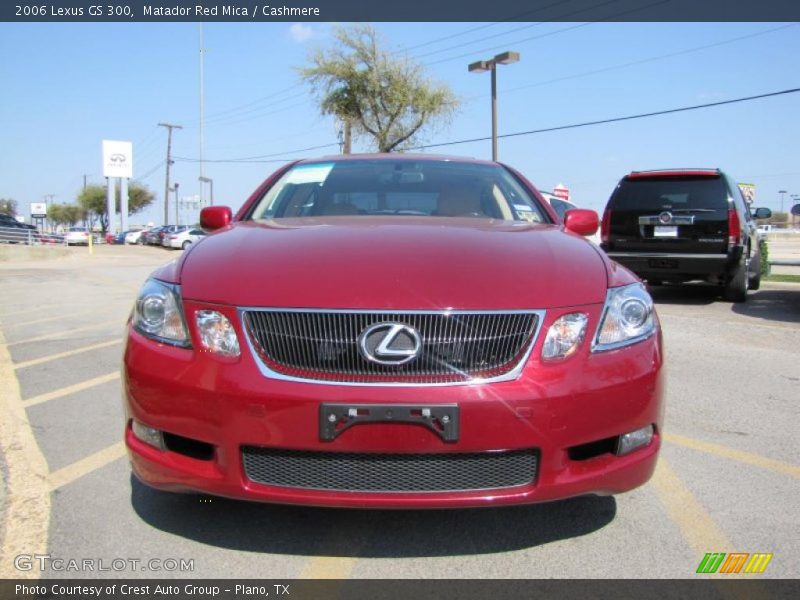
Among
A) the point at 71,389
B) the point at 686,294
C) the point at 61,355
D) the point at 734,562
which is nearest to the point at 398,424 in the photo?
the point at 734,562

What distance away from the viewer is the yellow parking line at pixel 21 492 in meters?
2.49

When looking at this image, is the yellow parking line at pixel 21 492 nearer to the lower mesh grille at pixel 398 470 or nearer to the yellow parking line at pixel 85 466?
the yellow parking line at pixel 85 466

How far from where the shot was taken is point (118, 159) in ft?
233

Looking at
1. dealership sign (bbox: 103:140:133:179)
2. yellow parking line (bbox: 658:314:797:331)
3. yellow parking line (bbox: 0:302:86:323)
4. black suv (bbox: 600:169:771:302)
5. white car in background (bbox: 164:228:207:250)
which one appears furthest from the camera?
dealership sign (bbox: 103:140:133:179)

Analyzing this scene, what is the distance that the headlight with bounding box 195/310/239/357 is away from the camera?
233 cm

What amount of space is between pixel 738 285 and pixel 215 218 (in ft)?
26.6

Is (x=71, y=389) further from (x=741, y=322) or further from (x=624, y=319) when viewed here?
(x=741, y=322)

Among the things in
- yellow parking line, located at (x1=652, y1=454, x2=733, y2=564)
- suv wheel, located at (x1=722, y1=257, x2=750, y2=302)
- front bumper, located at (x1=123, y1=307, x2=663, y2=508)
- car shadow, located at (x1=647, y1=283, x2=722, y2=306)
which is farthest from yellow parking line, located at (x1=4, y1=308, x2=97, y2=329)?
suv wheel, located at (x1=722, y1=257, x2=750, y2=302)

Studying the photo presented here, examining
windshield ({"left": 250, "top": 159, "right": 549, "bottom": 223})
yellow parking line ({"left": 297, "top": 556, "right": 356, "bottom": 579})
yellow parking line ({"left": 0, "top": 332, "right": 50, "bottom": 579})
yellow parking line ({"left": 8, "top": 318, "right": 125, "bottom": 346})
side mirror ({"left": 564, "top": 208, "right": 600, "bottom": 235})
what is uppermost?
windshield ({"left": 250, "top": 159, "right": 549, "bottom": 223})

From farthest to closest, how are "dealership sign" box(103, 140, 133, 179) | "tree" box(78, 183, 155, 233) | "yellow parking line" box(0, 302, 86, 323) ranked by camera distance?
"tree" box(78, 183, 155, 233)
"dealership sign" box(103, 140, 133, 179)
"yellow parking line" box(0, 302, 86, 323)

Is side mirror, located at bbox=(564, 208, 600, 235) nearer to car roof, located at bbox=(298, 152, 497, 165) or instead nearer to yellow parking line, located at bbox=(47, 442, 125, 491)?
car roof, located at bbox=(298, 152, 497, 165)

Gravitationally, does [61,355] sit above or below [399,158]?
below
